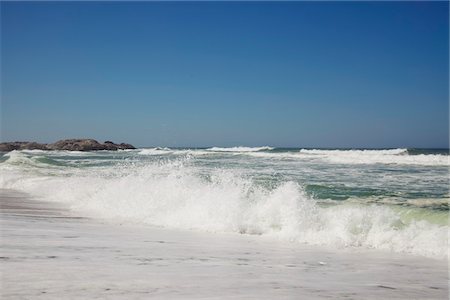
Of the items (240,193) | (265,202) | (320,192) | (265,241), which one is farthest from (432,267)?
(320,192)

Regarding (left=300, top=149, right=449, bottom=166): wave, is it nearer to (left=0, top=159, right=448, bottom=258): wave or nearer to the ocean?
the ocean

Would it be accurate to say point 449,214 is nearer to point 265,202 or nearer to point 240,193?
point 265,202

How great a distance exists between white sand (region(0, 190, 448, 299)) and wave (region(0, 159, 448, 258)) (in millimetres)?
623

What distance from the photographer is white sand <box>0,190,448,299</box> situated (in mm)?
4195

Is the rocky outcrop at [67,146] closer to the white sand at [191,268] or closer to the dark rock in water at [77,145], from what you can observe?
the dark rock in water at [77,145]

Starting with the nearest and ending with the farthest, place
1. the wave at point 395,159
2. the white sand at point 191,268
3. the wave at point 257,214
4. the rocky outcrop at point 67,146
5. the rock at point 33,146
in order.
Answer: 1. the white sand at point 191,268
2. the wave at point 257,214
3. the wave at point 395,159
4. the rocky outcrop at point 67,146
5. the rock at point 33,146

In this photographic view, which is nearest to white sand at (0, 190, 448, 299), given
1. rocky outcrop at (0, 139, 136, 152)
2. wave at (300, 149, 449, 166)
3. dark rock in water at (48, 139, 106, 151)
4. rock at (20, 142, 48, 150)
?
wave at (300, 149, 449, 166)

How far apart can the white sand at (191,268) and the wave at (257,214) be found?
623 millimetres

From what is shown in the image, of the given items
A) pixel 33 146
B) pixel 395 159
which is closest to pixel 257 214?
pixel 395 159

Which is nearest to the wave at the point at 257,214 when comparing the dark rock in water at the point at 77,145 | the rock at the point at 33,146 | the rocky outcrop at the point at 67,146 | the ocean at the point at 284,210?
the ocean at the point at 284,210

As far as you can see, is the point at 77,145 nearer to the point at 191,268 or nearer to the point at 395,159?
the point at 395,159

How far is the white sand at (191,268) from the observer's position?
4.20m

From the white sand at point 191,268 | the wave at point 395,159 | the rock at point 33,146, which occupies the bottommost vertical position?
the white sand at point 191,268

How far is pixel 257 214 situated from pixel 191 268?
4089 millimetres
